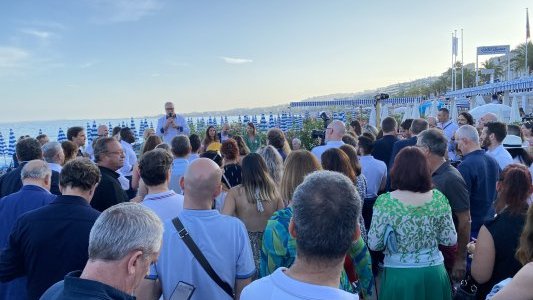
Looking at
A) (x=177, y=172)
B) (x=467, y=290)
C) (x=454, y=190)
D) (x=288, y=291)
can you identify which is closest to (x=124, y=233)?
(x=288, y=291)

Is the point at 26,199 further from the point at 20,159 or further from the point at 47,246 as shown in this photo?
the point at 20,159

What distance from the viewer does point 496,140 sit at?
200 inches

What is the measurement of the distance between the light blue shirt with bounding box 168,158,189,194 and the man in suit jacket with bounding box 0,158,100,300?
7.94 ft

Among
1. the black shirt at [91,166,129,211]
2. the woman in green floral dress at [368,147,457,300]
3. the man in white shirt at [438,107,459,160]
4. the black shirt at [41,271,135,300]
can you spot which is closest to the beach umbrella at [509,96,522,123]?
the man in white shirt at [438,107,459,160]

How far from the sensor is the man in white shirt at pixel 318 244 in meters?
1.41

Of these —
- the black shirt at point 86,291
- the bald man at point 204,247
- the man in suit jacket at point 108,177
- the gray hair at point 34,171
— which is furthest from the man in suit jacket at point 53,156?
the black shirt at point 86,291

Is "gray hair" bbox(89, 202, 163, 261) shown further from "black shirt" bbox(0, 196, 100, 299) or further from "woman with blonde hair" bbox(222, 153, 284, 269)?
"woman with blonde hair" bbox(222, 153, 284, 269)

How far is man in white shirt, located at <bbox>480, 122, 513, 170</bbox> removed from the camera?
4980mm

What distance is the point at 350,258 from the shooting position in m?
2.54

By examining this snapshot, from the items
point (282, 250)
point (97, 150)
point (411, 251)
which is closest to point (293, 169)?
point (282, 250)

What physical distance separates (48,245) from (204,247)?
0.98 meters

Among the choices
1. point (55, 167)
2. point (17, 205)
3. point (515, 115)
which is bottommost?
point (515, 115)

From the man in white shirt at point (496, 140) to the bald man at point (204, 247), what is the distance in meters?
3.93

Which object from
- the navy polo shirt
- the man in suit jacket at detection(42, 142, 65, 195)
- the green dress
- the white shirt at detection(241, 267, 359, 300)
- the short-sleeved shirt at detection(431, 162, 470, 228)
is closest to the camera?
the white shirt at detection(241, 267, 359, 300)
